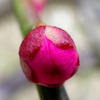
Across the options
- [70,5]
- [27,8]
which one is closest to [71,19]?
[70,5]

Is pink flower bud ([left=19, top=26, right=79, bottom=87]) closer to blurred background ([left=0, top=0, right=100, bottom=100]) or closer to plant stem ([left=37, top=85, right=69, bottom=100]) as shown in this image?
plant stem ([left=37, top=85, right=69, bottom=100])

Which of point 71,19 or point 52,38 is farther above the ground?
point 52,38

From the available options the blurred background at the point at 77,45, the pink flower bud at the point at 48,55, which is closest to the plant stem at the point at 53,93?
the pink flower bud at the point at 48,55

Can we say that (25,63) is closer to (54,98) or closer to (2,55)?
(54,98)

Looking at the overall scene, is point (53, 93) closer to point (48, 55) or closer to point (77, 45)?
point (48, 55)

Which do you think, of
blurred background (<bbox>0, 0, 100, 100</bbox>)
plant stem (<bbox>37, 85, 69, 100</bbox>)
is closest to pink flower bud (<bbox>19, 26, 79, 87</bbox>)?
plant stem (<bbox>37, 85, 69, 100</bbox>)

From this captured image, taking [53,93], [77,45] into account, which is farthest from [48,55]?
[77,45]
